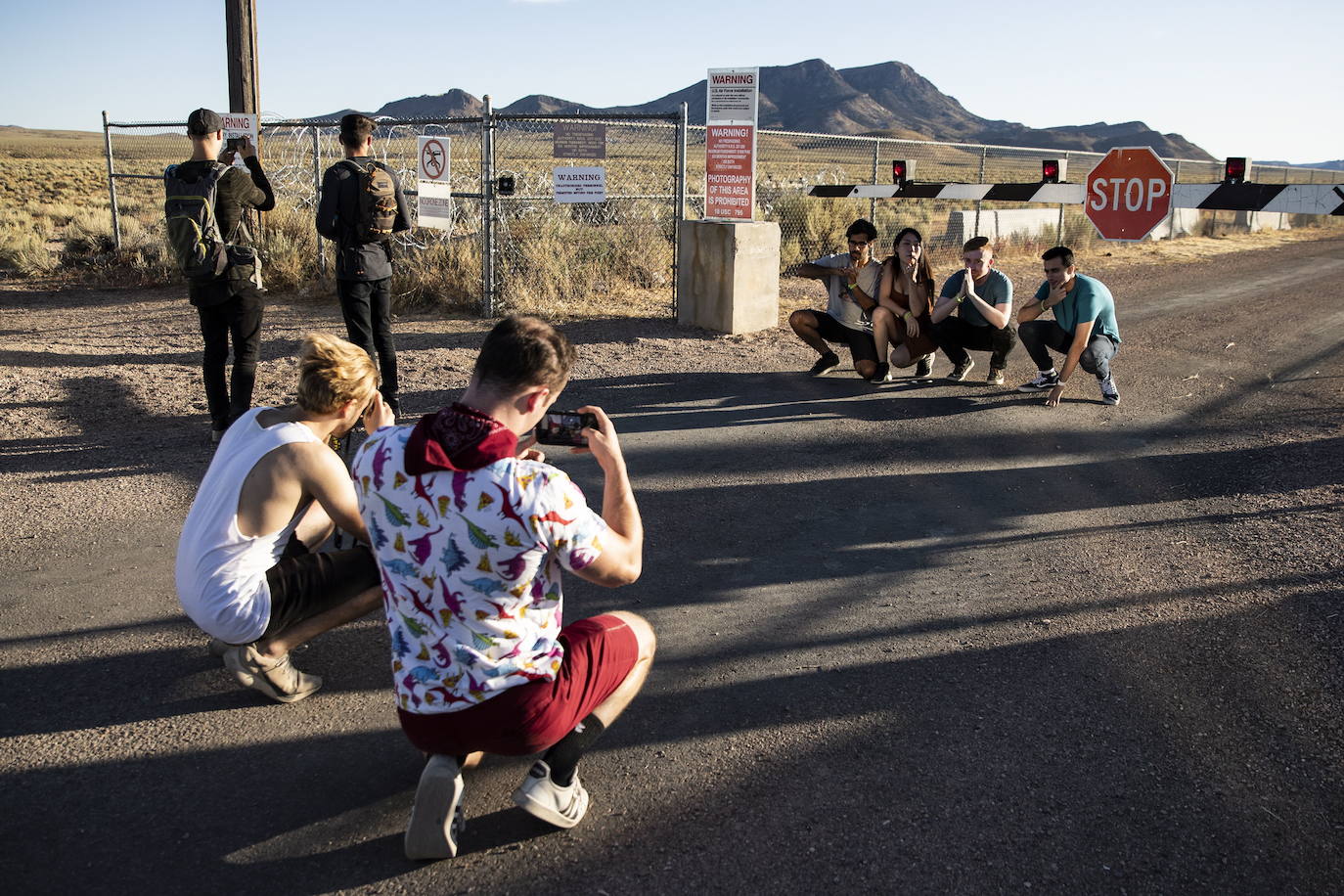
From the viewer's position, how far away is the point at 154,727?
11.6 ft

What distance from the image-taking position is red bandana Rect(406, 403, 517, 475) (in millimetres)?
2572

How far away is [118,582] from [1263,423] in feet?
23.7

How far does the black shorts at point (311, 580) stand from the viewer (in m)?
3.60

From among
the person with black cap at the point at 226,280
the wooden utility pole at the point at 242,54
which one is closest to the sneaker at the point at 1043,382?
the person with black cap at the point at 226,280

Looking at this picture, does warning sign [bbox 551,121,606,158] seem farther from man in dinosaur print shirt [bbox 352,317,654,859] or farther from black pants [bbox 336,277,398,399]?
man in dinosaur print shirt [bbox 352,317,654,859]

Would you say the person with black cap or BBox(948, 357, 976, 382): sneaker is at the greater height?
the person with black cap

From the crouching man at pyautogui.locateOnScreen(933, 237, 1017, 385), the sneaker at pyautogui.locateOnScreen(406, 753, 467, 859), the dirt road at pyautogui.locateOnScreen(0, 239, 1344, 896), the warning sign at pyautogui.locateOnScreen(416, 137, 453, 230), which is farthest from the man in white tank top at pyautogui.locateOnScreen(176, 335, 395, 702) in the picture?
the warning sign at pyautogui.locateOnScreen(416, 137, 453, 230)

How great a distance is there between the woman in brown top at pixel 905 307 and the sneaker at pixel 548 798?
6009 mm

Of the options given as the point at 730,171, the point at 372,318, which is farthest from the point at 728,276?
the point at 372,318

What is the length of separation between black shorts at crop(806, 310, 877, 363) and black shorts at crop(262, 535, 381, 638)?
18.1 ft

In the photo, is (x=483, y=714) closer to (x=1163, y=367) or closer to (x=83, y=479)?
(x=83, y=479)

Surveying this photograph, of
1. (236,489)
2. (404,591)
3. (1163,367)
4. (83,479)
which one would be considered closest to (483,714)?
(404,591)

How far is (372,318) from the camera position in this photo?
7.58m

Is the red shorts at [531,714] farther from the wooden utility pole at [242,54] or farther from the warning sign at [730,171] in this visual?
the wooden utility pole at [242,54]
